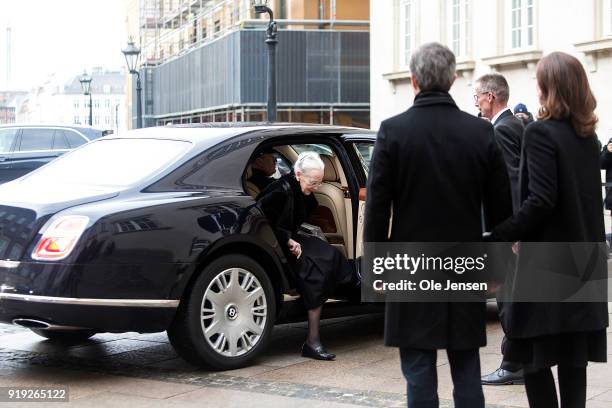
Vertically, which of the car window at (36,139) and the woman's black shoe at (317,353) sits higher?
the car window at (36,139)

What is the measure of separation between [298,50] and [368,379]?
3008cm

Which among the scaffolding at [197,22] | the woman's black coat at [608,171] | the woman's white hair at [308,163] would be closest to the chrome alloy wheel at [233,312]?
the woman's white hair at [308,163]

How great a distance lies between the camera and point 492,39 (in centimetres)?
2509

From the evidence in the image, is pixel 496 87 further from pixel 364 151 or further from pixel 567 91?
pixel 567 91

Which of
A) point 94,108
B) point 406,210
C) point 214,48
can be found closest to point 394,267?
point 406,210

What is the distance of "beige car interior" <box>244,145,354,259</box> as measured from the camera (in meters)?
8.30

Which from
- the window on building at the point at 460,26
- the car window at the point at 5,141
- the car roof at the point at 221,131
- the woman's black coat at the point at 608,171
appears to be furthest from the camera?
the window on building at the point at 460,26

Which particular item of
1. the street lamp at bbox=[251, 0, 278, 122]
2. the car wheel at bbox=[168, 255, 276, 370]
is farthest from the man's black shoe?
the street lamp at bbox=[251, 0, 278, 122]

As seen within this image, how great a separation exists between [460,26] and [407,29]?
2.94 meters

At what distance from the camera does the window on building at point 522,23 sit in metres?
23.9

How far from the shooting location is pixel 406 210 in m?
4.69

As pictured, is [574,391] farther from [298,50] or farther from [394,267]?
[298,50]

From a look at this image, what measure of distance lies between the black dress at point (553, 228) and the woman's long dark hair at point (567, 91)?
0.14 feet

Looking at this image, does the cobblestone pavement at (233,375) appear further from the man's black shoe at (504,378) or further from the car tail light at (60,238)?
the car tail light at (60,238)
